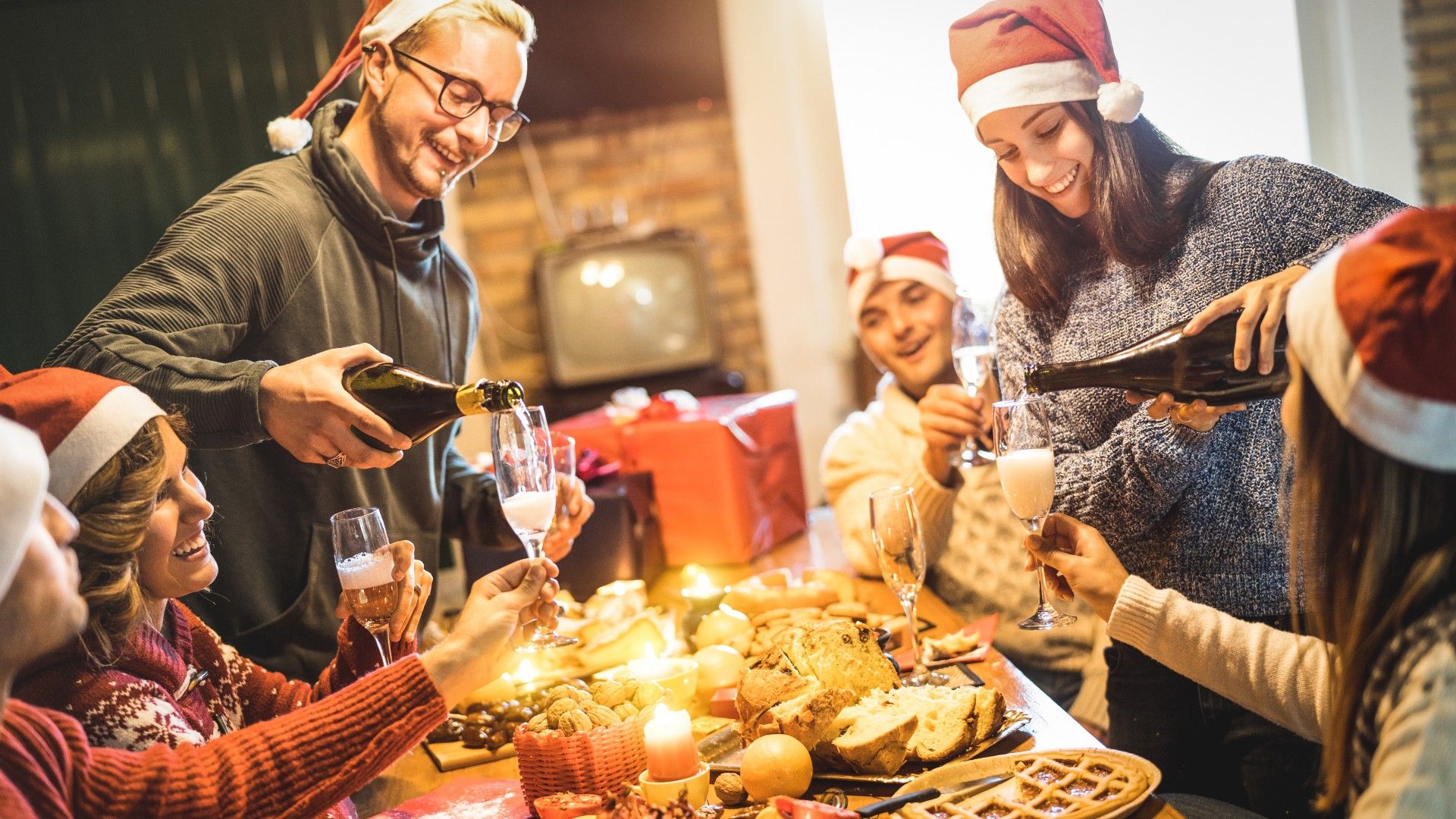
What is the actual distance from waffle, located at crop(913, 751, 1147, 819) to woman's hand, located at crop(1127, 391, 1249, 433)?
0.47 meters

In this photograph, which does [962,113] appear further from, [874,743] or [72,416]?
[72,416]

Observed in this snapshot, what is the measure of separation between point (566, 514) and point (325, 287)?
525 mm

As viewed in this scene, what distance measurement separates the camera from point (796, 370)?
5.25m

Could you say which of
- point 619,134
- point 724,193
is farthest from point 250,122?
point 724,193

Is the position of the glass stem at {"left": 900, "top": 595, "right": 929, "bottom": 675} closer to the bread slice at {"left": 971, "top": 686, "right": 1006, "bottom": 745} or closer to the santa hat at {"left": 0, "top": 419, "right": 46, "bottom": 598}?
the bread slice at {"left": 971, "top": 686, "right": 1006, "bottom": 745}

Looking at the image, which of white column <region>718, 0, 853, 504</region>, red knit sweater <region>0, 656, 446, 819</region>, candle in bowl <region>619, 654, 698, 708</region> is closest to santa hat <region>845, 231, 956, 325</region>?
candle in bowl <region>619, 654, 698, 708</region>

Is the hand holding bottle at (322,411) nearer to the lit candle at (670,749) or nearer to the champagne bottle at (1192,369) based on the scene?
the lit candle at (670,749)

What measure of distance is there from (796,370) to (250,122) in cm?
248

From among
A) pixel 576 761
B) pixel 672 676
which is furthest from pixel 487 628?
pixel 672 676

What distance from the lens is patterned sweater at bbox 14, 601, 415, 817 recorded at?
1154mm

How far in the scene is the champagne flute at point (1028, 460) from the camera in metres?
1.55

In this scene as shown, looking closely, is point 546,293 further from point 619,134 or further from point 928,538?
point 928,538

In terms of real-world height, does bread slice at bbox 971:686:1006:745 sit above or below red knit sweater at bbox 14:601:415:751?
below

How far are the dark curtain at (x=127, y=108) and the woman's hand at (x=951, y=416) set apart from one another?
8.16 feet
